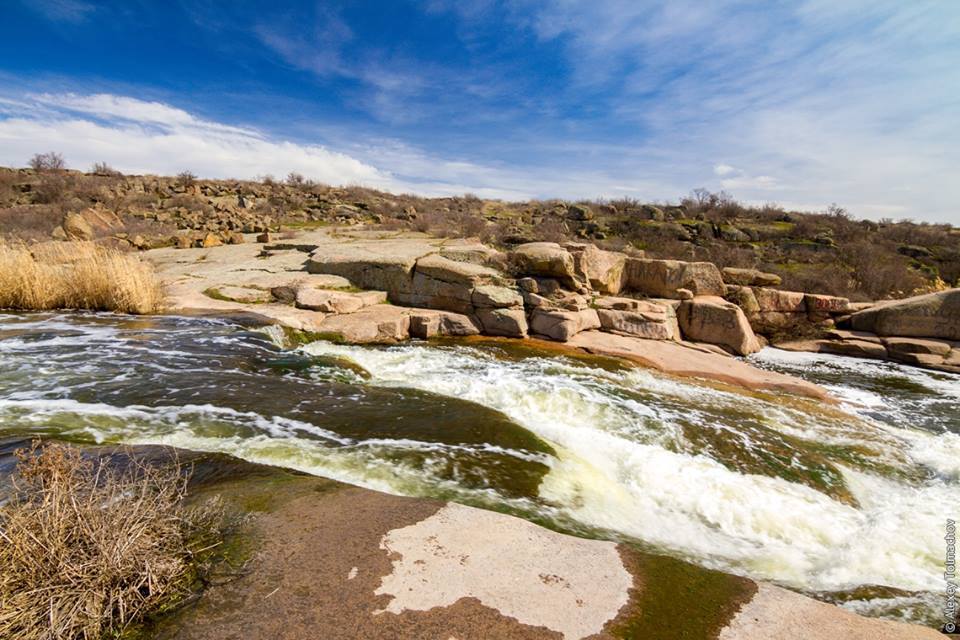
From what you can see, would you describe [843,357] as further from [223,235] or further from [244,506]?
[223,235]

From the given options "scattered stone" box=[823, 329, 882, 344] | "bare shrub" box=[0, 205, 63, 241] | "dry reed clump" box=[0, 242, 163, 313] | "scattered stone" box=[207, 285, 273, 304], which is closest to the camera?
"dry reed clump" box=[0, 242, 163, 313]

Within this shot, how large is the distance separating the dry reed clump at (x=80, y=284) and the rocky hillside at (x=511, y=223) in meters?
7.68

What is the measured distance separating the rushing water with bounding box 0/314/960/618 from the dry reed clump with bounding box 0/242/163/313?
96 centimetres

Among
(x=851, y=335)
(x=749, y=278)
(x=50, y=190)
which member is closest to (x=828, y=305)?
(x=851, y=335)

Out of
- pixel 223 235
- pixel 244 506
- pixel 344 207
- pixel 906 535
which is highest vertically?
pixel 344 207

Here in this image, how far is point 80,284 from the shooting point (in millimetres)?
9227

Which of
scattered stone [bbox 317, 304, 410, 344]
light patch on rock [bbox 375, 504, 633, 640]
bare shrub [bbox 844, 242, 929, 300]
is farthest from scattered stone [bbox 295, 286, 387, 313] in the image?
bare shrub [bbox 844, 242, 929, 300]

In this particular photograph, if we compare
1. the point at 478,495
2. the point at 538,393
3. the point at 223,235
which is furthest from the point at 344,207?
the point at 478,495

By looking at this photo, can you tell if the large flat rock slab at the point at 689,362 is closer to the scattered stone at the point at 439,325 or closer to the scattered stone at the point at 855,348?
the scattered stone at the point at 439,325

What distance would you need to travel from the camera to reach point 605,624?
6.59ft

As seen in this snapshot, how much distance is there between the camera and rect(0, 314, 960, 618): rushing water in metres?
3.68

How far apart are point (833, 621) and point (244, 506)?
3.28 metres

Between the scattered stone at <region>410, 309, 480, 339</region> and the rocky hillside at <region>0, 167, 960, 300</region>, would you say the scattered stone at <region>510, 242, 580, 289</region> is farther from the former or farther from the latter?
the rocky hillside at <region>0, 167, 960, 300</region>

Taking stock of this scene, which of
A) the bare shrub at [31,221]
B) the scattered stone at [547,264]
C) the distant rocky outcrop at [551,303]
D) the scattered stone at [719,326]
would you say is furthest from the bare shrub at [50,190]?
the scattered stone at [719,326]
